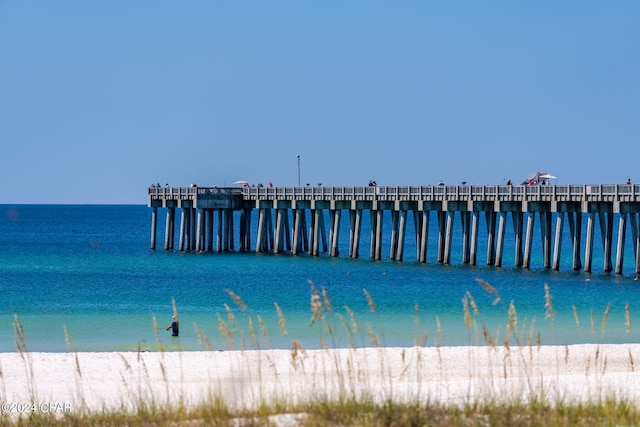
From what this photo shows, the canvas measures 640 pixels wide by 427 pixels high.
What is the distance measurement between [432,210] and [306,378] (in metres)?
49.6

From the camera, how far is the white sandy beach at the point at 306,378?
1491 cm

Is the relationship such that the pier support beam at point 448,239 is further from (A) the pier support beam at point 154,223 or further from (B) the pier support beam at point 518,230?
(A) the pier support beam at point 154,223

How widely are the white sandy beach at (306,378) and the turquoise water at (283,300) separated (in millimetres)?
881

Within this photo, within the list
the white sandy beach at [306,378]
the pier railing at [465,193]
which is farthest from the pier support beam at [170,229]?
the white sandy beach at [306,378]

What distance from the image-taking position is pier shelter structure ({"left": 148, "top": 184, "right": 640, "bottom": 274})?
5284cm

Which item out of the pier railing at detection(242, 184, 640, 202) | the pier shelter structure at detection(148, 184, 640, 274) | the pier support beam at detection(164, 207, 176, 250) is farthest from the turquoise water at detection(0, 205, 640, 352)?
the pier railing at detection(242, 184, 640, 202)

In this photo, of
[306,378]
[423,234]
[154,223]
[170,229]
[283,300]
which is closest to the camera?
[306,378]

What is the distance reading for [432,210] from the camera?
66.7m

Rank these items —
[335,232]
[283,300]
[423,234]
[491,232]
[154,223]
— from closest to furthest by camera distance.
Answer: [283,300], [491,232], [423,234], [335,232], [154,223]

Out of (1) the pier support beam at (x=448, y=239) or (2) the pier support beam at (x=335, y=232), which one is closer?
(1) the pier support beam at (x=448, y=239)

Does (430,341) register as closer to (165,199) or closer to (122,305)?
(122,305)

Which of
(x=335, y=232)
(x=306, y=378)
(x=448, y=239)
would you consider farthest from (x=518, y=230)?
(x=306, y=378)

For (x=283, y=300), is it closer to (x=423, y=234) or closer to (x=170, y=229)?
(x=423, y=234)

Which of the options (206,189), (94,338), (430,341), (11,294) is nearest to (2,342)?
(94,338)
